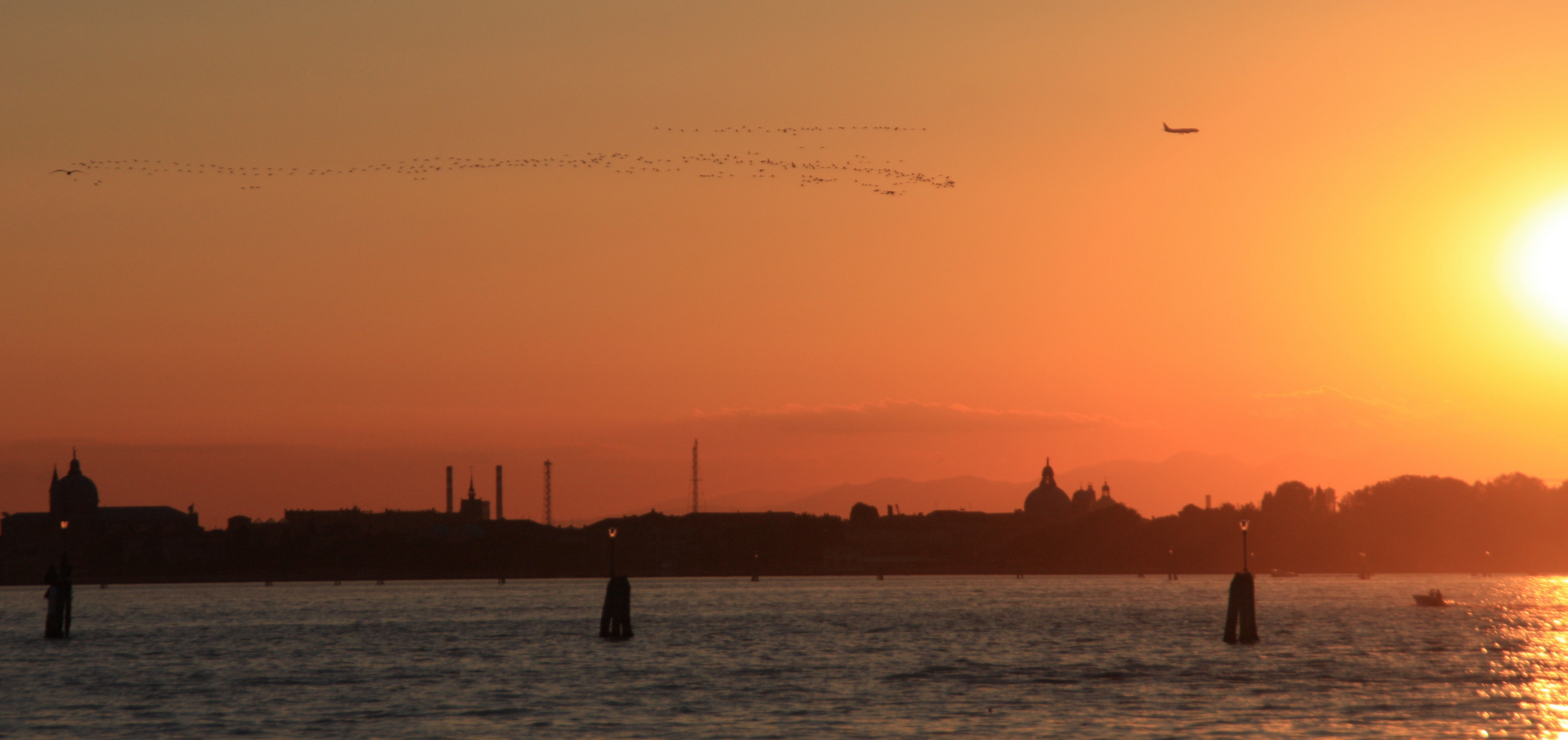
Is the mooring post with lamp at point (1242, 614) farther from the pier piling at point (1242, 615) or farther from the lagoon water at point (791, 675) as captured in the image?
the lagoon water at point (791, 675)

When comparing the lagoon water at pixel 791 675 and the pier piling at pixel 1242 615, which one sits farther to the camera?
the pier piling at pixel 1242 615

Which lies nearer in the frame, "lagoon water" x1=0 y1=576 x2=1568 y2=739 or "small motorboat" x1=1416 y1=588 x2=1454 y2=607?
"lagoon water" x1=0 y1=576 x2=1568 y2=739

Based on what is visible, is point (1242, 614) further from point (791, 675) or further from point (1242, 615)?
point (791, 675)

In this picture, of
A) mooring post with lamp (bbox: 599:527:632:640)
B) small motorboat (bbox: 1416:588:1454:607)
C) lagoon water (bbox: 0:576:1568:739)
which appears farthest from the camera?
small motorboat (bbox: 1416:588:1454:607)

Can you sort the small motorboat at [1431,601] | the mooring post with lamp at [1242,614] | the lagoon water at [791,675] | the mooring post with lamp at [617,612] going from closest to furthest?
the lagoon water at [791,675], the mooring post with lamp at [1242,614], the mooring post with lamp at [617,612], the small motorboat at [1431,601]

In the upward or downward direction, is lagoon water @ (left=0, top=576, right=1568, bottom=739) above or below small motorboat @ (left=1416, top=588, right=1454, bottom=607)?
below

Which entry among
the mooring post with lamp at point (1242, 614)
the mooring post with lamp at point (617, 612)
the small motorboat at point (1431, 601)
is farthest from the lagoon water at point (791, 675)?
the small motorboat at point (1431, 601)

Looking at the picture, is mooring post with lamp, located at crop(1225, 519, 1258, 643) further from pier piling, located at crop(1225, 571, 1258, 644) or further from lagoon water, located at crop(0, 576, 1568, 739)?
lagoon water, located at crop(0, 576, 1568, 739)

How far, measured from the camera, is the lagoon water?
156 feet

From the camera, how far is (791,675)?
62.7 m

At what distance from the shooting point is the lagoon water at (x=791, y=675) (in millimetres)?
47656

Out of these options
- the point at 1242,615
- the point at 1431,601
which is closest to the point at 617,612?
the point at 1242,615

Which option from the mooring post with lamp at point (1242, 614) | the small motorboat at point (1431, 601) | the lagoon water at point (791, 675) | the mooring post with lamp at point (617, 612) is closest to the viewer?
the lagoon water at point (791, 675)

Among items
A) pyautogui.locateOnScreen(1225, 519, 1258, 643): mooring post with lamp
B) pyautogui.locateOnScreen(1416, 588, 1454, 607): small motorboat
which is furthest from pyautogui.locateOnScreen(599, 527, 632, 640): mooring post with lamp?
pyautogui.locateOnScreen(1416, 588, 1454, 607): small motorboat
